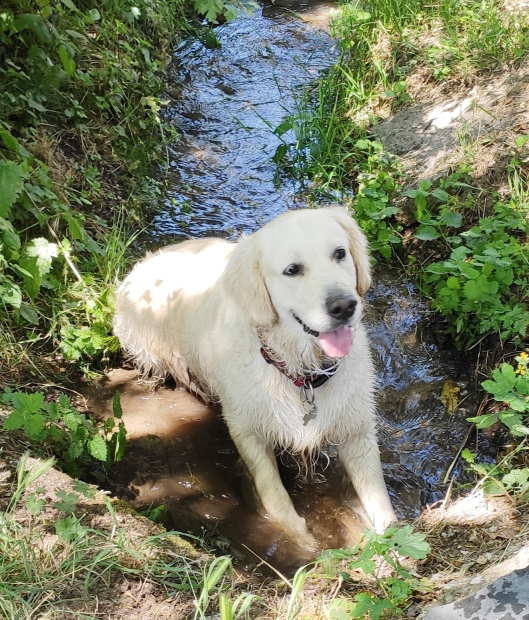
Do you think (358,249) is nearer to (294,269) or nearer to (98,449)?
(294,269)

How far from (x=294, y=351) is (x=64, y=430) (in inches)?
45.0

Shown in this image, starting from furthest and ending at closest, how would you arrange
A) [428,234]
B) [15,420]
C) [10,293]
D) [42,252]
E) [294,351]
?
[428,234], [42,252], [10,293], [294,351], [15,420]

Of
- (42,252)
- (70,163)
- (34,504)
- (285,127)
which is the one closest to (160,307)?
(42,252)

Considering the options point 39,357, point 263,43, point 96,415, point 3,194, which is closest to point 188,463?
point 96,415

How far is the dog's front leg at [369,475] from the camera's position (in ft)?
10.5

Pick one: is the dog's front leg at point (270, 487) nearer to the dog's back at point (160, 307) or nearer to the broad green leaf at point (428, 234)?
the dog's back at point (160, 307)

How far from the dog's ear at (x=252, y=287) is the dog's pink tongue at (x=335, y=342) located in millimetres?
283

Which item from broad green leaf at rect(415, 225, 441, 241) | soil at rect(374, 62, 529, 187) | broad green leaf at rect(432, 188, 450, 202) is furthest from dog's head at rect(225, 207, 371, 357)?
soil at rect(374, 62, 529, 187)

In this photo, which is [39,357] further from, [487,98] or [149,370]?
[487,98]

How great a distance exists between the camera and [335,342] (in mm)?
2932

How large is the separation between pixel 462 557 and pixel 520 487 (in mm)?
415

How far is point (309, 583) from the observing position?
2.74 m

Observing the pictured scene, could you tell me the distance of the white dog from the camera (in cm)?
293

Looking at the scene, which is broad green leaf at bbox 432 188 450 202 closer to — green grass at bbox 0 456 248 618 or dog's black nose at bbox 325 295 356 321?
dog's black nose at bbox 325 295 356 321
